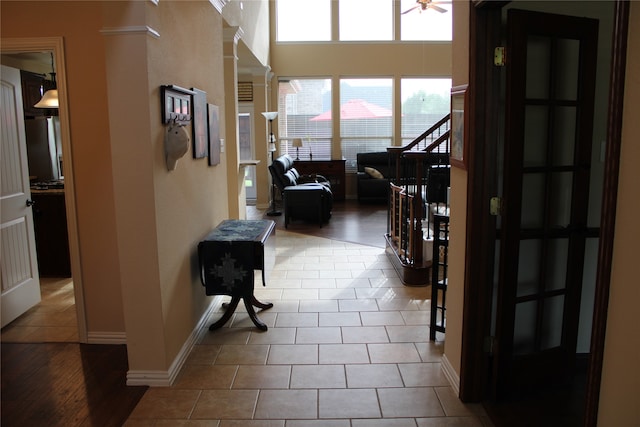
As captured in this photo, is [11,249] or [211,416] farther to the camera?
[11,249]

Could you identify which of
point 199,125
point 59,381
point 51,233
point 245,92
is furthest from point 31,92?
point 245,92

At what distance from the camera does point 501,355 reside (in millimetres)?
2578

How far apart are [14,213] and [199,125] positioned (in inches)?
64.9

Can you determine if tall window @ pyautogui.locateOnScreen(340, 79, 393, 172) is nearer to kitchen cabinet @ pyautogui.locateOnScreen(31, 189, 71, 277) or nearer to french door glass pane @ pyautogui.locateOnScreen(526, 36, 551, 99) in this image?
kitchen cabinet @ pyautogui.locateOnScreen(31, 189, 71, 277)

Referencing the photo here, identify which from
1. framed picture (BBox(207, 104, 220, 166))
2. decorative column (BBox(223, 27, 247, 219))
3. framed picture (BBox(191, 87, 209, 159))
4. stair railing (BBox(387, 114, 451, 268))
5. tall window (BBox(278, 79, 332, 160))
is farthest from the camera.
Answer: tall window (BBox(278, 79, 332, 160))

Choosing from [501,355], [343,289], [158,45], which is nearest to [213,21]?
[158,45]

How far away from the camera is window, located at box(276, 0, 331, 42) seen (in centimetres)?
967

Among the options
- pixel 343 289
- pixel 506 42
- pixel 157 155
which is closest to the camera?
pixel 506 42

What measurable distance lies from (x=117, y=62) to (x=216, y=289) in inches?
63.6

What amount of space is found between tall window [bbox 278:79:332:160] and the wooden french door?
7659 millimetres

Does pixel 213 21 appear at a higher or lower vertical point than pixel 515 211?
higher

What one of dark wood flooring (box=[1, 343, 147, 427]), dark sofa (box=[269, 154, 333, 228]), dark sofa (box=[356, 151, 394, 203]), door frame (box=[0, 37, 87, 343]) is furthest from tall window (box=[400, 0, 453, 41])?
dark wood flooring (box=[1, 343, 147, 427])

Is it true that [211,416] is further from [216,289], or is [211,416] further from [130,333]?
[216,289]

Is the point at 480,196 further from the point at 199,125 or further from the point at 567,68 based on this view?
the point at 199,125
